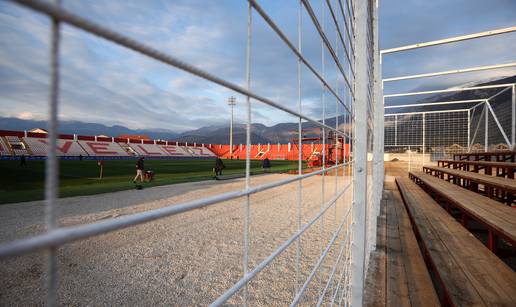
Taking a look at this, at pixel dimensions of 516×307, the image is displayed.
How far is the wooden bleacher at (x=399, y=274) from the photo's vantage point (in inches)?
59.7

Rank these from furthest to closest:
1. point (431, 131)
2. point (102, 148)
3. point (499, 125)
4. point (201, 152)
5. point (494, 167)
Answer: point (201, 152)
point (102, 148)
point (431, 131)
point (499, 125)
point (494, 167)

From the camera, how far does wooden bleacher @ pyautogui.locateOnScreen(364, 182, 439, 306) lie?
1516 millimetres

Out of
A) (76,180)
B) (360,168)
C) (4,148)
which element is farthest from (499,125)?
(4,148)

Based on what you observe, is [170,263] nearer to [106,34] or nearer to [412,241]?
[412,241]

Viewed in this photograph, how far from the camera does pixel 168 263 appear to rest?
94.2 inches

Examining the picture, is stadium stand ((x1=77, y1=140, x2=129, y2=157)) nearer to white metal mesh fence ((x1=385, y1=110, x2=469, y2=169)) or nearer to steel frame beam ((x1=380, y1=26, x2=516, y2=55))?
white metal mesh fence ((x1=385, y1=110, x2=469, y2=169))

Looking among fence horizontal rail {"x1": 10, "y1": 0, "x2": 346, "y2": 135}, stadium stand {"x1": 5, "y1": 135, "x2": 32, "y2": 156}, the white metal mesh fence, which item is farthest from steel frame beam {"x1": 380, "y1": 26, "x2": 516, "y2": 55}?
stadium stand {"x1": 5, "y1": 135, "x2": 32, "y2": 156}

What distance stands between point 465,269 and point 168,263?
2.40m

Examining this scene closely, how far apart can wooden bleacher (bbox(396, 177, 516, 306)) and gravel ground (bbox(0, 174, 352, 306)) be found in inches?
28.9

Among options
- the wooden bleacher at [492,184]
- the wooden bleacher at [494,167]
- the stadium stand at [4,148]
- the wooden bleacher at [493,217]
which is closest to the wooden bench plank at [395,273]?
the wooden bleacher at [493,217]

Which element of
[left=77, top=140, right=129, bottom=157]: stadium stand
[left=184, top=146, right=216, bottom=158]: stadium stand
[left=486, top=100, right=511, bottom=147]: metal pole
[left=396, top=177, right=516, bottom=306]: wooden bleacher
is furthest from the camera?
[left=184, top=146, right=216, bottom=158]: stadium stand

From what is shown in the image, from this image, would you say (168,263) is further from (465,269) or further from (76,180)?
(76,180)

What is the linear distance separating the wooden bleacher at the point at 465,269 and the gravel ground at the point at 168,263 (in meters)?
0.73

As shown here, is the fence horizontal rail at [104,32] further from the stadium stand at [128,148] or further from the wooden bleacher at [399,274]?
the stadium stand at [128,148]
